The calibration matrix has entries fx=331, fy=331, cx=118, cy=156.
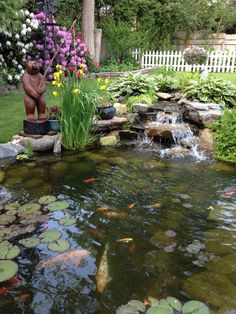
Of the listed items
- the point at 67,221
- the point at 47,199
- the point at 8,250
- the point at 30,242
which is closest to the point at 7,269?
the point at 8,250

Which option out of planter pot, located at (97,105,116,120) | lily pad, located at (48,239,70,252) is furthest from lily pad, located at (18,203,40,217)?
planter pot, located at (97,105,116,120)

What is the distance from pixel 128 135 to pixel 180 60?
899cm

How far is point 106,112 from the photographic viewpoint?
5695mm

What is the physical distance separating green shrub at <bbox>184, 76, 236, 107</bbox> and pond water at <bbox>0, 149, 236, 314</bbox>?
1.99 metres

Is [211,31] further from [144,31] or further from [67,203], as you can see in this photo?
[67,203]

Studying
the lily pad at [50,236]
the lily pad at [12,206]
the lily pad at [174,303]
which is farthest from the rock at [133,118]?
the lily pad at [174,303]

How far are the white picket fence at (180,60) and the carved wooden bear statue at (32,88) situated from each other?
922 centimetres

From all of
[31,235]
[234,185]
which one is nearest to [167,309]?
[31,235]

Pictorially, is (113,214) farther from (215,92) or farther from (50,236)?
(215,92)

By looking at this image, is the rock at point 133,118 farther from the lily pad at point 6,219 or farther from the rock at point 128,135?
the lily pad at point 6,219

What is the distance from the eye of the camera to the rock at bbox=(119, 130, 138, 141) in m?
5.71

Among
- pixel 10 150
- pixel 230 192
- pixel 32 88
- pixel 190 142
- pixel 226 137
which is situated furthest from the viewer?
pixel 190 142

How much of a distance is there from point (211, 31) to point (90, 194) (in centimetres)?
1399

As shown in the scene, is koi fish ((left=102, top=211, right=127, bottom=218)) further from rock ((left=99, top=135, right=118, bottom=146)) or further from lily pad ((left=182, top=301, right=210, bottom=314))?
rock ((left=99, top=135, right=118, bottom=146))
